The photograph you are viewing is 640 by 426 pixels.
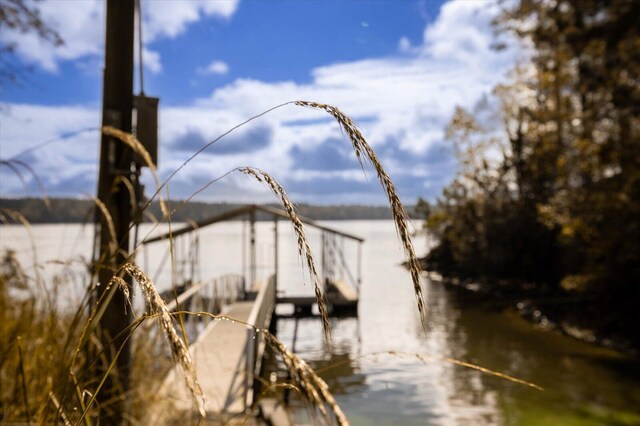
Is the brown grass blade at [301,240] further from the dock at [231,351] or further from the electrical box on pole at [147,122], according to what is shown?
the electrical box on pole at [147,122]

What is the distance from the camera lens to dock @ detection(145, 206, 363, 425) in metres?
2.69

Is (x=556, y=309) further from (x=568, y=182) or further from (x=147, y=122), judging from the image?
(x=147, y=122)

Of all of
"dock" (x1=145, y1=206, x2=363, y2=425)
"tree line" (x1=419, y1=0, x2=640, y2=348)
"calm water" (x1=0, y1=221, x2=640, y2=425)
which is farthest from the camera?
"tree line" (x1=419, y1=0, x2=640, y2=348)

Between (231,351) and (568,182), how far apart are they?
8.32 metres

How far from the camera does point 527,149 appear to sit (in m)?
16.0

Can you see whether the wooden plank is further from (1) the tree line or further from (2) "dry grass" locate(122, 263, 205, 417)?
(1) the tree line

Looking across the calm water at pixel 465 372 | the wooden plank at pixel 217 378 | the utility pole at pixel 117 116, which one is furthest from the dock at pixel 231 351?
the calm water at pixel 465 372

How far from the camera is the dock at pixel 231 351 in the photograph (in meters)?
2.69

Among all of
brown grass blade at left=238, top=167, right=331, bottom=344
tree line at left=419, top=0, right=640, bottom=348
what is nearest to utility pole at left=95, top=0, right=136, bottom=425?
brown grass blade at left=238, top=167, right=331, bottom=344

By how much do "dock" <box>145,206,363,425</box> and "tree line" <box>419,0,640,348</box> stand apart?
3.80 m

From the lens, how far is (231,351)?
206 inches

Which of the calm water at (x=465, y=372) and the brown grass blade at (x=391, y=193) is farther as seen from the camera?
the calm water at (x=465, y=372)

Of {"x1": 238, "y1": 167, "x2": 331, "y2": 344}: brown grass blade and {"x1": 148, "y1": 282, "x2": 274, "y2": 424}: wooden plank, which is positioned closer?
{"x1": 238, "y1": 167, "x2": 331, "y2": 344}: brown grass blade

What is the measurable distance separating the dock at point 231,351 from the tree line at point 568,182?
12.5ft
